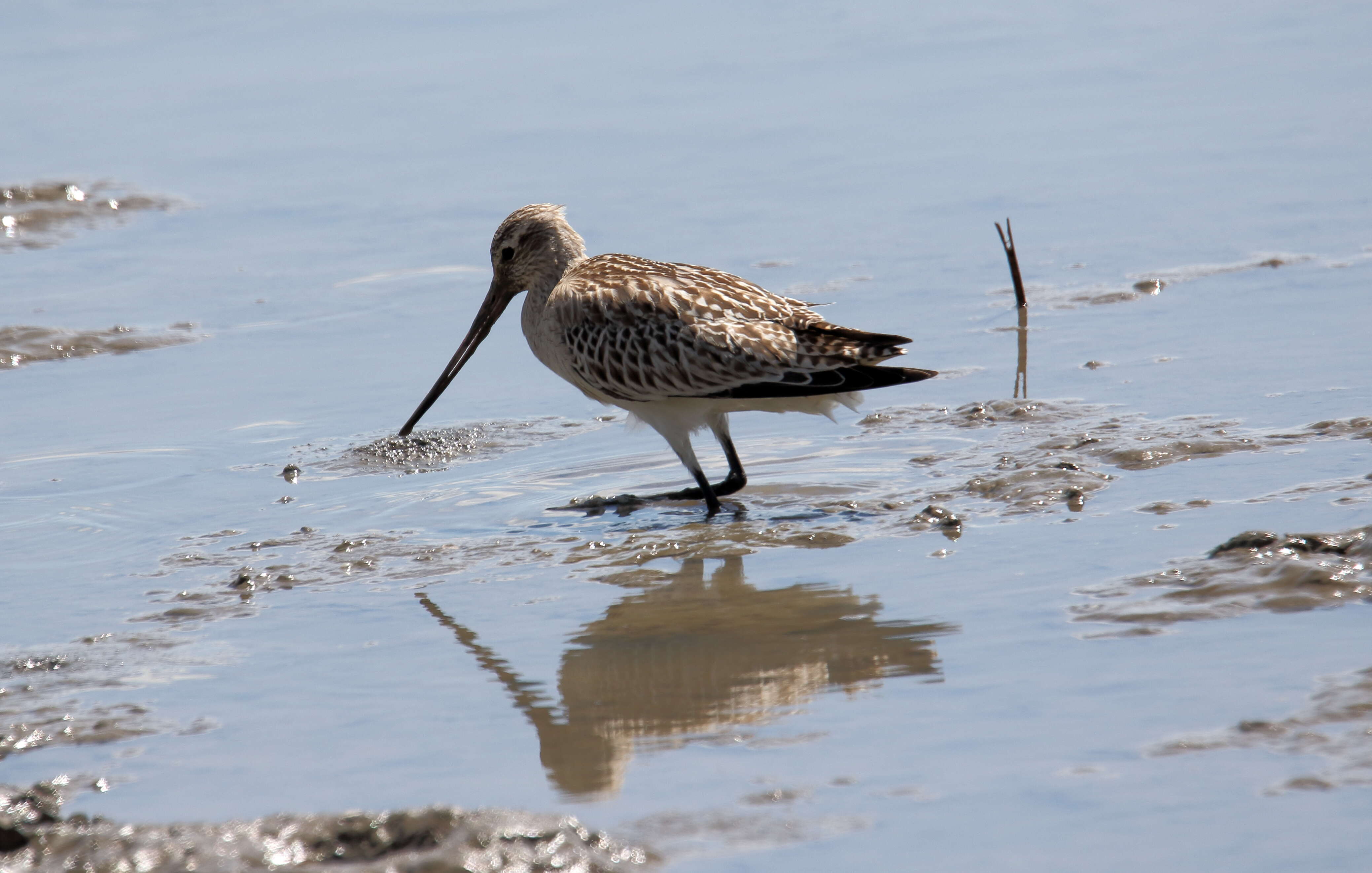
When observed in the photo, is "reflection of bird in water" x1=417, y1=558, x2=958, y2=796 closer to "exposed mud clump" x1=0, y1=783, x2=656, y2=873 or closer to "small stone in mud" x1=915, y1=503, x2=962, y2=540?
"exposed mud clump" x1=0, y1=783, x2=656, y2=873

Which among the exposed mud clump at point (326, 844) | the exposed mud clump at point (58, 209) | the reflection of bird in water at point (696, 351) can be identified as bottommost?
the exposed mud clump at point (326, 844)

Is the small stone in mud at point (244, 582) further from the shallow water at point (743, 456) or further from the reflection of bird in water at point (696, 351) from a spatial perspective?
the reflection of bird in water at point (696, 351)

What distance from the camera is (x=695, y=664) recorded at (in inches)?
201

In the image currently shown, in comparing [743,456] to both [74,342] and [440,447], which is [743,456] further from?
[74,342]

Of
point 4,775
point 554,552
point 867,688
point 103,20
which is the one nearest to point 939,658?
point 867,688

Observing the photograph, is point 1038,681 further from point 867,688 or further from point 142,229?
point 142,229

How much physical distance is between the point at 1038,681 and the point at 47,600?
365 centimetres

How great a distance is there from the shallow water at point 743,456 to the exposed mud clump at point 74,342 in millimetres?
39

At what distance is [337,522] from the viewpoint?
22.8ft

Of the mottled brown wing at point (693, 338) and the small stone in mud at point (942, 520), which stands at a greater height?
the mottled brown wing at point (693, 338)

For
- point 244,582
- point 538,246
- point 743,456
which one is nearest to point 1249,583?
point 743,456

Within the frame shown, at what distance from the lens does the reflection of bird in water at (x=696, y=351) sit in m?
6.92

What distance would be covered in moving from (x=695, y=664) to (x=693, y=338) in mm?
2258

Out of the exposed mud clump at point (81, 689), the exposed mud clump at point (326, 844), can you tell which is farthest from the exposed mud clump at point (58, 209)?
the exposed mud clump at point (326, 844)
